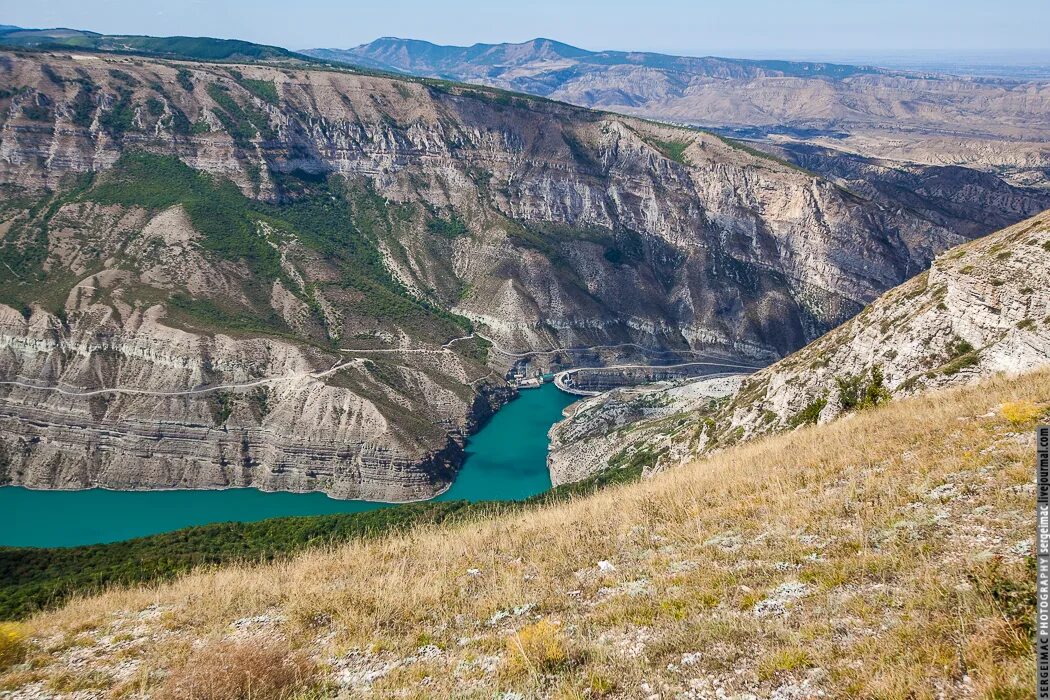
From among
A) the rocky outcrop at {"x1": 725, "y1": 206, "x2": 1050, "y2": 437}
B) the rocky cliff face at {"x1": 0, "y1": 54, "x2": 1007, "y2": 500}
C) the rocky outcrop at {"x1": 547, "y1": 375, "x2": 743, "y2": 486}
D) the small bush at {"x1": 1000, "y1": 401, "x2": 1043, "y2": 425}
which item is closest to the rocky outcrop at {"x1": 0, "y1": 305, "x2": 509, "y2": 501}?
the rocky cliff face at {"x1": 0, "y1": 54, "x2": 1007, "y2": 500}

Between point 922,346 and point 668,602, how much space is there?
3388 centimetres

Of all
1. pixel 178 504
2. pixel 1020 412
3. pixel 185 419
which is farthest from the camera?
pixel 185 419

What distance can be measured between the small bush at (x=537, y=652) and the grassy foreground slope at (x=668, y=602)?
0.03 m

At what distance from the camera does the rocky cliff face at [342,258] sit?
86.4 m

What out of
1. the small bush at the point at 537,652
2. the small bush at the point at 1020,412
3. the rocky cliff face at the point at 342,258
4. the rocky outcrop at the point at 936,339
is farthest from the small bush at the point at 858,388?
the rocky cliff face at the point at 342,258

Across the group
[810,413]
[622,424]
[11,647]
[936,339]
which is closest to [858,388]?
[810,413]

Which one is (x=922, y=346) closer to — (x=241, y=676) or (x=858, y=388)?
(x=858, y=388)

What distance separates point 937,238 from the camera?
152 metres

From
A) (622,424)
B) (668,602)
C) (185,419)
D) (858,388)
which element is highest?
(668,602)

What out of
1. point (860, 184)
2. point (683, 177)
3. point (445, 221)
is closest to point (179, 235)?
point (445, 221)

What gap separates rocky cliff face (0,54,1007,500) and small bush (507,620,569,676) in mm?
78010

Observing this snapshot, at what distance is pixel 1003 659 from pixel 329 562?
1141cm

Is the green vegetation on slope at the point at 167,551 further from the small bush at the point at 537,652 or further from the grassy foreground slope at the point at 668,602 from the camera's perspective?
the small bush at the point at 537,652

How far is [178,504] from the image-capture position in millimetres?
81312
